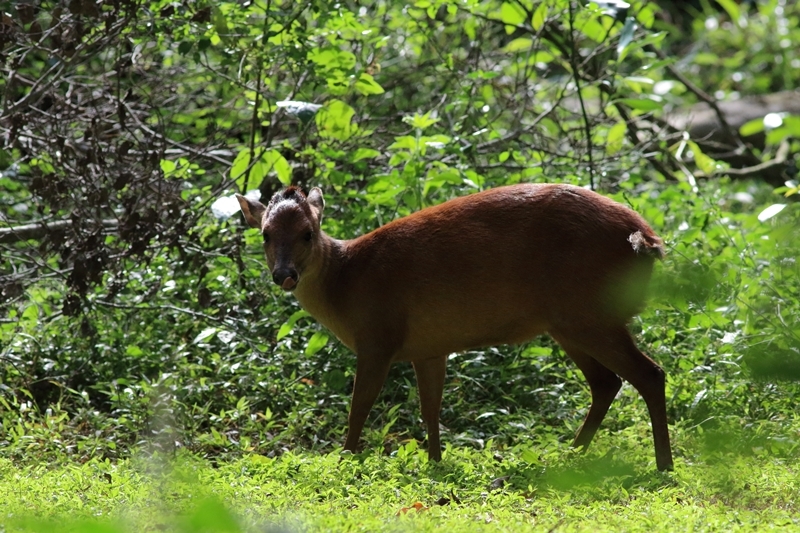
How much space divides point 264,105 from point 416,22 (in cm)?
185

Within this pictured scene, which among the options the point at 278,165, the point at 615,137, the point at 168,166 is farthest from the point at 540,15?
the point at 168,166

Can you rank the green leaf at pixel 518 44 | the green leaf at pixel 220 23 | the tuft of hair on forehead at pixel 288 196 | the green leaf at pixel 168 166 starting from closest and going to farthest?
the tuft of hair on forehead at pixel 288 196 → the green leaf at pixel 220 23 → the green leaf at pixel 168 166 → the green leaf at pixel 518 44

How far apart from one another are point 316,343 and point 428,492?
191 cm

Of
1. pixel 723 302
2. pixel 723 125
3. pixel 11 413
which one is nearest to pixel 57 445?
pixel 11 413

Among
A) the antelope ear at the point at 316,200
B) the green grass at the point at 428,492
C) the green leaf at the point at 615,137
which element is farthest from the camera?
the green leaf at the point at 615,137

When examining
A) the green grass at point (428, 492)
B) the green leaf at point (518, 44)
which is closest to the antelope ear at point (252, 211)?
the green grass at point (428, 492)

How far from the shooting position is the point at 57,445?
577 centimetres

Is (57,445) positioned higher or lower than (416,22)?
lower

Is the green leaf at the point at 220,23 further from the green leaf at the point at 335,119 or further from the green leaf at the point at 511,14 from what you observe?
the green leaf at the point at 511,14

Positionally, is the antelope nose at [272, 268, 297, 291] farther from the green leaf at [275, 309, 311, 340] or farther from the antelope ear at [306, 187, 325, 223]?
the green leaf at [275, 309, 311, 340]

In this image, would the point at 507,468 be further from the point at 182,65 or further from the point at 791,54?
the point at 791,54

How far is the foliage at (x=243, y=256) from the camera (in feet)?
19.8

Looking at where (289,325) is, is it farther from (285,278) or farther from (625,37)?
(625,37)

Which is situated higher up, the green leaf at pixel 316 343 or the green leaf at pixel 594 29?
the green leaf at pixel 594 29
